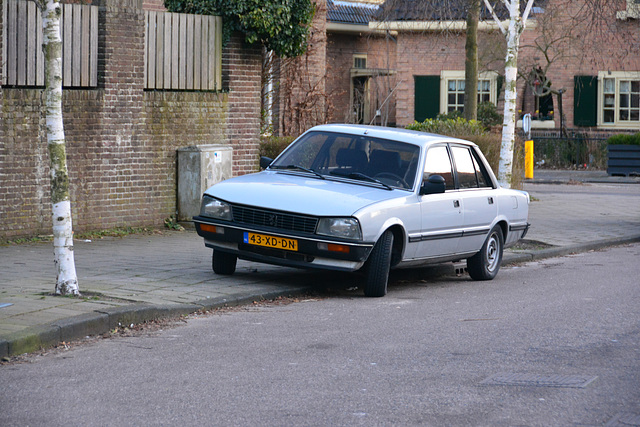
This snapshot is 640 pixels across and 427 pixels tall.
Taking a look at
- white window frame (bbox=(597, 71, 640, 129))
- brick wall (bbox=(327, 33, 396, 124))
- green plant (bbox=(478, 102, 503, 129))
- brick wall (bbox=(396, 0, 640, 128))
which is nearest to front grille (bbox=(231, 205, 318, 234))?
brick wall (bbox=(396, 0, 640, 128))

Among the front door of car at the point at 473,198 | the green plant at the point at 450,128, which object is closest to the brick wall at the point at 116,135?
the front door of car at the point at 473,198

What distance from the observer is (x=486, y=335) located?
7.43m

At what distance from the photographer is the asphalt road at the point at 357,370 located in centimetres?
515

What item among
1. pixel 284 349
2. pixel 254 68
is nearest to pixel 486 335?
pixel 284 349

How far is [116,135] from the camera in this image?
42.9 ft

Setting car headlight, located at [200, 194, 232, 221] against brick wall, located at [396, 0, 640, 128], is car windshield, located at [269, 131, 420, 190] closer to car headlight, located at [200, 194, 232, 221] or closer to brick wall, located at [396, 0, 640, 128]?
car headlight, located at [200, 194, 232, 221]

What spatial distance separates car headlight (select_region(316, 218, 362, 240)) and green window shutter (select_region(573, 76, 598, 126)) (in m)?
27.1

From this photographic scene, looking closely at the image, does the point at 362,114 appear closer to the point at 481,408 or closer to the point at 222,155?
the point at 222,155

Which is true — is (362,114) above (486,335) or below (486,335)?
above

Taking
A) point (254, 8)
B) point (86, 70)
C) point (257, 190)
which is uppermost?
point (254, 8)

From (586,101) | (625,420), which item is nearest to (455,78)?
(586,101)

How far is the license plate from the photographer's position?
8.90m

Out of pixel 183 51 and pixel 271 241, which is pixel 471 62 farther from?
pixel 271 241

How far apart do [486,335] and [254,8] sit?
8.24 meters
